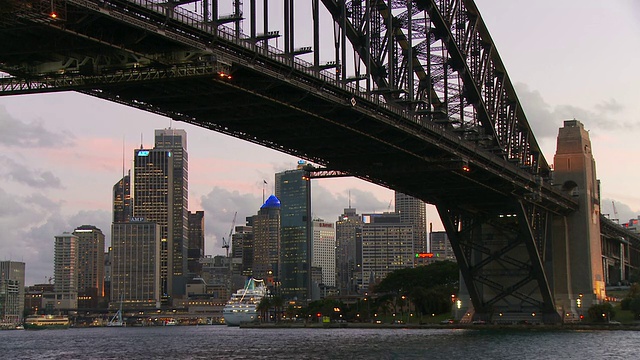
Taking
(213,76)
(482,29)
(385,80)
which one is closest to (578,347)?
(385,80)

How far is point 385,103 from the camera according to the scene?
60.7 metres

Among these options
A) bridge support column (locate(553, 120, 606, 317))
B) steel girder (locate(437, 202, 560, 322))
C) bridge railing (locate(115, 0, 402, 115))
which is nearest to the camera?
bridge railing (locate(115, 0, 402, 115))

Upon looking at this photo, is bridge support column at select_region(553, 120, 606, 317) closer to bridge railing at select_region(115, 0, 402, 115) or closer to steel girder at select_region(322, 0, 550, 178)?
steel girder at select_region(322, 0, 550, 178)

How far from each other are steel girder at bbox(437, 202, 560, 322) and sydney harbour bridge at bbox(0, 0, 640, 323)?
0.18m

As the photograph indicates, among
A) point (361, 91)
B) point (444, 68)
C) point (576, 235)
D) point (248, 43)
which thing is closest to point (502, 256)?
point (576, 235)

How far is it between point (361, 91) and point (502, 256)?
46927 millimetres

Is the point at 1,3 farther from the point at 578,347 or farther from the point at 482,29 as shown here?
the point at 482,29

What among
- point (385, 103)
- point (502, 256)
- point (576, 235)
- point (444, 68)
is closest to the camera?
point (385, 103)

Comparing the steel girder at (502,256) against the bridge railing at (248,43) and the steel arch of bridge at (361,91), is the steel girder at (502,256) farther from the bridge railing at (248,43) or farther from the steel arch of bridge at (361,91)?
the bridge railing at (248,43)

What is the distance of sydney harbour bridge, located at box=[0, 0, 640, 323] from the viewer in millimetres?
44719

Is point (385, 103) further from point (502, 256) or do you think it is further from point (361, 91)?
point (502, 256)

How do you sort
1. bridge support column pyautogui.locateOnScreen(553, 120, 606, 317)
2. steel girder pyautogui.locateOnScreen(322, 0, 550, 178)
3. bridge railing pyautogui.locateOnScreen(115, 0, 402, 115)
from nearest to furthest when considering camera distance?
bridge railing pyautogui.locateOnScreen(115, 0, 402, 115), steel girder pyautogui.locateOnScreen(322, 0, 550, 178), bridge support column pyautogui.locateOnScreen(553, 120, 606, 317)

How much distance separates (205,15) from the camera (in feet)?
151

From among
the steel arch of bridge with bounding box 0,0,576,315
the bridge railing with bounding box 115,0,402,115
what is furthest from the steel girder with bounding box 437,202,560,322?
the bridge railing with bounding box 115,0,402,115
